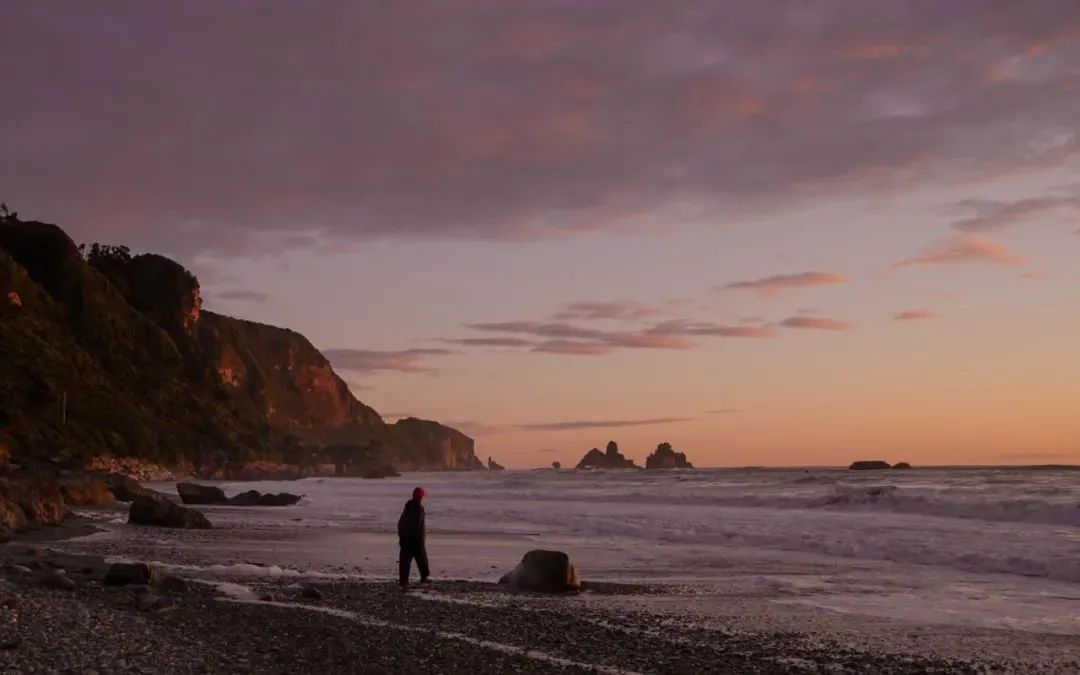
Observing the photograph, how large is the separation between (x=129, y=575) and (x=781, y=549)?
1997cm

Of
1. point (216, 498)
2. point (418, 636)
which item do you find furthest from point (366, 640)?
point (216, 498)

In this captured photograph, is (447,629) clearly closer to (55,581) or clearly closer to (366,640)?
(366,640)

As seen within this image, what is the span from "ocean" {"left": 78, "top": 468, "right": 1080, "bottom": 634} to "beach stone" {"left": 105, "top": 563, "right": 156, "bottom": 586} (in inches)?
162

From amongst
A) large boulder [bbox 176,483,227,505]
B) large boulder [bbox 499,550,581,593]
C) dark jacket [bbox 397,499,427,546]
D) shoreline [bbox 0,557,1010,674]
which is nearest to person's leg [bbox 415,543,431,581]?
dark jacket [bbox 397,499,427,546]

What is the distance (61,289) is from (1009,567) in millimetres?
139124

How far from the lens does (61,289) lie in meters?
134

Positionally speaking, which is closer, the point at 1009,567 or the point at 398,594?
the point at 398,594

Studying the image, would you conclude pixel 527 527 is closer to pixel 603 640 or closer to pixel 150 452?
pixel 603 640

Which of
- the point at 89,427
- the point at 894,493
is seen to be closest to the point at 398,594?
the point at 894,493

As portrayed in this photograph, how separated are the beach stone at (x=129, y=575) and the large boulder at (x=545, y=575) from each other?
23.9 ft

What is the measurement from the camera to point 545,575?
1903cm

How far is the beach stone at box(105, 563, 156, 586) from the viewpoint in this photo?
15.5 meters

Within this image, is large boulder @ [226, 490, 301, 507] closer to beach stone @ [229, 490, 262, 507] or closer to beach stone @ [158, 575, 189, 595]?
beach stone @ [229, 490, 262, 507]

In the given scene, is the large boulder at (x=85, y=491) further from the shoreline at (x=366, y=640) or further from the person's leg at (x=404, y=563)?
the shoreline at (x=366, y=640)
